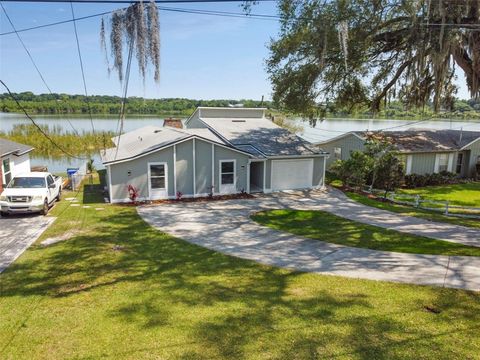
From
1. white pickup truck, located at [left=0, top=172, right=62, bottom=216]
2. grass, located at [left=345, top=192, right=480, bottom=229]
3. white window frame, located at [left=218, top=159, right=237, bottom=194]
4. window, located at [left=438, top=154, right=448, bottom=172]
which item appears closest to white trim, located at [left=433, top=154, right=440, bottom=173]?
window, located at [left=438, top=154, right=448, bottom=172]

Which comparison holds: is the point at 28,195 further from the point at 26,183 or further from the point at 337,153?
the point at 337,153

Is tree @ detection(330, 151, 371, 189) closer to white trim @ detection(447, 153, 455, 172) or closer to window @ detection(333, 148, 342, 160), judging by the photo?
window @ detection(333, 148, 342, 160)

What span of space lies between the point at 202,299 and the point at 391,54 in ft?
58.2

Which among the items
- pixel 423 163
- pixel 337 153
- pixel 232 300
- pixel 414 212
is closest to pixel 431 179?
pixel 423 163

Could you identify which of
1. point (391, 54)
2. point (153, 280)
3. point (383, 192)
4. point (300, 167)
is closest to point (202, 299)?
point (153, 280)

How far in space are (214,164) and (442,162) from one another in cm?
1860

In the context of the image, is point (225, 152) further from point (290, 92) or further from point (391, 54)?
point (391, 54)

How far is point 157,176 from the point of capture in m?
18.2

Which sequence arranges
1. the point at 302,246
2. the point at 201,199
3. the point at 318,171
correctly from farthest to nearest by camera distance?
1. the point at 318,171
2. the point at 201,199
3. the point at 302,246

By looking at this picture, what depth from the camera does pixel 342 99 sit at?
22031 millimetres

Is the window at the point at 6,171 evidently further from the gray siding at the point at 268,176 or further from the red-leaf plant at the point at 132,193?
the gray siding at the point at 268,176

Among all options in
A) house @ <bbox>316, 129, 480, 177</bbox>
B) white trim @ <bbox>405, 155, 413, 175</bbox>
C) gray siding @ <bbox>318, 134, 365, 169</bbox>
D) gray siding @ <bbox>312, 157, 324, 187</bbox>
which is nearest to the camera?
gray siding @ <bbox>312, 157, 324, 187</bbox>

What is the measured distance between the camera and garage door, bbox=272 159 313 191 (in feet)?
68.9

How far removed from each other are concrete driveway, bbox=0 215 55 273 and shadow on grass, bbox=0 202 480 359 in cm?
56
